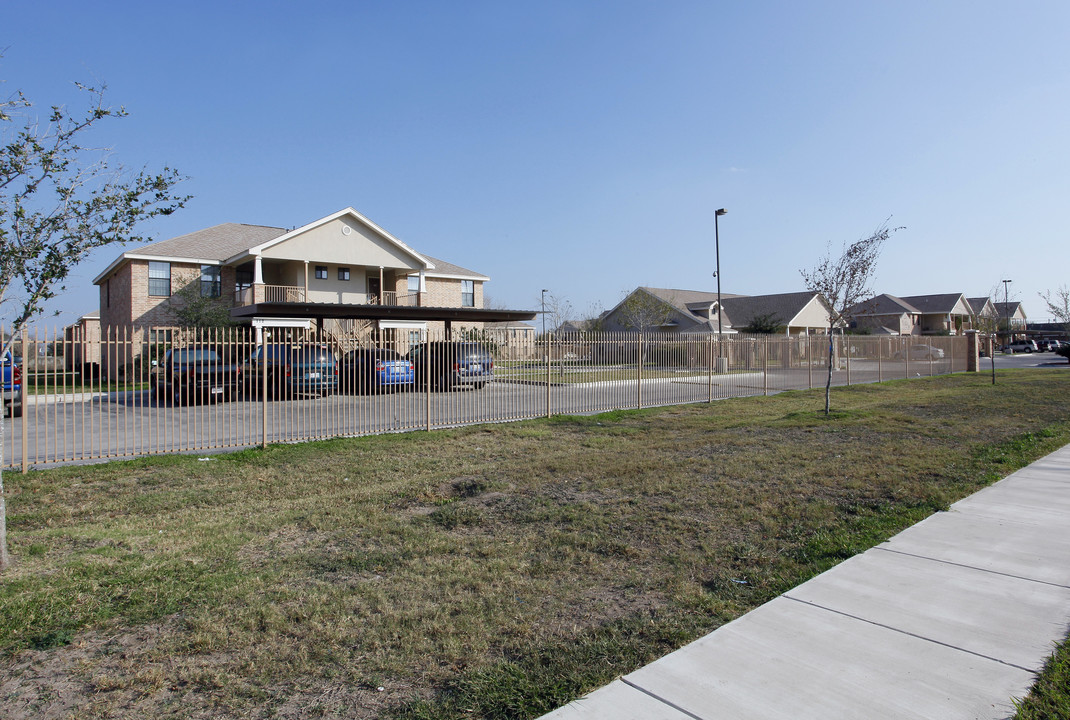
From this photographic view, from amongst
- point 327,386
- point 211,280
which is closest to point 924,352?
point 327,386

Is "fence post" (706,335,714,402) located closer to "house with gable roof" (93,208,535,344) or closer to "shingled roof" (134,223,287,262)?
"house with gable roof" (93,208,535,344)

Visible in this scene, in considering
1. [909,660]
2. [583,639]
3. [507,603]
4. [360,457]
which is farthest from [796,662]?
[360,457]

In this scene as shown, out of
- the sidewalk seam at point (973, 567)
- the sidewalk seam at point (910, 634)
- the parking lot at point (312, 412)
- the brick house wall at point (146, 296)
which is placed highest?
the brick house wall at point (146, 296)

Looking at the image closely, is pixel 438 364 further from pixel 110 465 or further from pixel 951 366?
pixel 951 366

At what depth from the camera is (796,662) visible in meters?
3.51

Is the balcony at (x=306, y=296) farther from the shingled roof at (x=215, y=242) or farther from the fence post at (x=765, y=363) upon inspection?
the fence post at (x=765, y=363)

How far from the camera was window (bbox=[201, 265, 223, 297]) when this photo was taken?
102 feet

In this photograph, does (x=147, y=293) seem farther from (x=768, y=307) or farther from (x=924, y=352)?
(x=768, y=307)

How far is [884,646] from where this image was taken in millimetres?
3693

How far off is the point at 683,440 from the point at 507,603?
776 cm

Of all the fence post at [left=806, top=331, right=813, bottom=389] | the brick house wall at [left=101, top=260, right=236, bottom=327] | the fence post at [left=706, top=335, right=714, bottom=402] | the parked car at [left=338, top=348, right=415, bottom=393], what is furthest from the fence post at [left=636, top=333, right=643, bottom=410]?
the brick house wall at [left=101, top=260, right=236, bottom=327]

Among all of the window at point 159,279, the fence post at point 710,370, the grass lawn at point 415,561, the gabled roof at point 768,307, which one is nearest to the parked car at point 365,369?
the grass lawn at point 415,561

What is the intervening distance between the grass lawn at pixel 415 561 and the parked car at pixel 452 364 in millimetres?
3128

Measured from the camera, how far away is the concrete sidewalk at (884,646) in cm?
311
